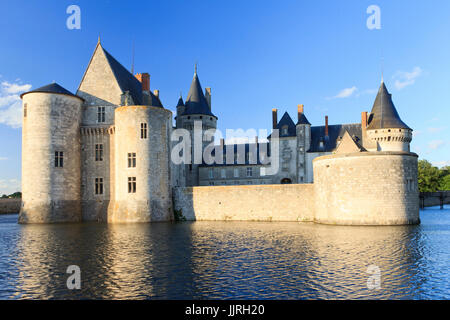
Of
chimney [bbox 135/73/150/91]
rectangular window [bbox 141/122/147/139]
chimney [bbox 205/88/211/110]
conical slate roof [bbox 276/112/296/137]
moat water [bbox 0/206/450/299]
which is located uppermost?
chimney [bbox 205/88/211/110]

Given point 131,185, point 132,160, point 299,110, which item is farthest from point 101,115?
point 299,110

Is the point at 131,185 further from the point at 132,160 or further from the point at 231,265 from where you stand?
the point at 231,265

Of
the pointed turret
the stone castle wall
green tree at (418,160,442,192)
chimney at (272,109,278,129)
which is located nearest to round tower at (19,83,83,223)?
the pointed turret

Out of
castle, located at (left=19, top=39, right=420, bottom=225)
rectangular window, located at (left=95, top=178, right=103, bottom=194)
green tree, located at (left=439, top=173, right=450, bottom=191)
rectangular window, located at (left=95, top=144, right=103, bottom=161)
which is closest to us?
castle, located at (left=19, top=39, right=420, bottom=225)

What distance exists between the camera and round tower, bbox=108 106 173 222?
30.3 metres

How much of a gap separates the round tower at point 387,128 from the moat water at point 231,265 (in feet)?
85.1

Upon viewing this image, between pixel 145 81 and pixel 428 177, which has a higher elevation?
pixel 145 81

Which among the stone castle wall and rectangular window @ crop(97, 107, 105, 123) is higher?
rectangular window @ crop(97, 107, 105, 123)

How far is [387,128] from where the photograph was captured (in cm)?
4494

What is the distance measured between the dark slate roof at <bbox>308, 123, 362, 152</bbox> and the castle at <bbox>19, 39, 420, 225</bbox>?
14840 mm

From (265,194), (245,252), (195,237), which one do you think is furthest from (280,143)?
(245,252)

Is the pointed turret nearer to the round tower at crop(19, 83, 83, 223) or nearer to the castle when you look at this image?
the castle

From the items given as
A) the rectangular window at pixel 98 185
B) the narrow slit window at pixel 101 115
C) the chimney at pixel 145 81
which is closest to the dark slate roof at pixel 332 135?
the chimney at pixel 145 81

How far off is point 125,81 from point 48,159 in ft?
34.3
